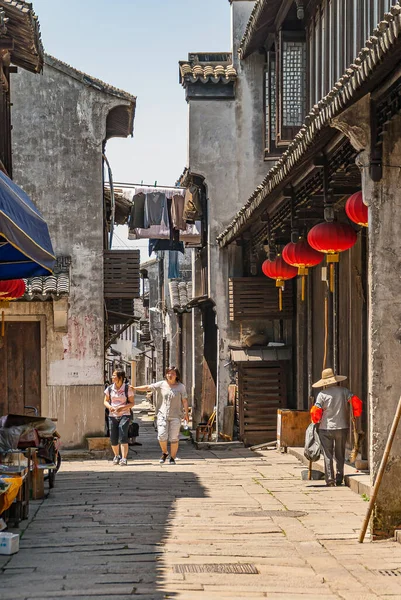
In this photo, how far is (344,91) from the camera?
9.90 meters

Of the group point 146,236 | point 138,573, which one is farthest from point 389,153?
point 146,236

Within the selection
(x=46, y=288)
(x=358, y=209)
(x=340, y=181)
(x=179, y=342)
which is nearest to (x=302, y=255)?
(x=340, y=181)

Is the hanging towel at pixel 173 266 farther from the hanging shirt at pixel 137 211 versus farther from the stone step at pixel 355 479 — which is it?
the stone step at pixel 355 479

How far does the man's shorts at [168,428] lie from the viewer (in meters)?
18.5

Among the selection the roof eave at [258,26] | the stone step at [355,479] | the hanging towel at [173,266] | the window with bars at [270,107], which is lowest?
the stone step at [355,479]

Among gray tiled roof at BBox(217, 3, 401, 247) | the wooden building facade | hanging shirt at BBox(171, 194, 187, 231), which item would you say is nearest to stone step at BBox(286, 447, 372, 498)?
the wooden building facade

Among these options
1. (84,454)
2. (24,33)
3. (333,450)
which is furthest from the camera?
(84,454)

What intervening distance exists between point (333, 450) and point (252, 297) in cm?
853

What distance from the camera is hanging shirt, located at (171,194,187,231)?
2894 centimetres

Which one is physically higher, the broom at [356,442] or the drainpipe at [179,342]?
the drainpipe at [179,342]

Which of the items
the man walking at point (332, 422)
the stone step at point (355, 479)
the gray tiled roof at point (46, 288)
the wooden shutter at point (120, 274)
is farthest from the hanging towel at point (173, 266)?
the man walking at point (332, 422)

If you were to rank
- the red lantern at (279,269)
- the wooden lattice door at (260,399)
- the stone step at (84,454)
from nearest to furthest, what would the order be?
1. the red lantern at (279,269)
2. the stone step at (84,454)
3. the wooden lattice door at (260,399)

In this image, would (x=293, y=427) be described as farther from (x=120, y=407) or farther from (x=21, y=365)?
(x=21, y=365)

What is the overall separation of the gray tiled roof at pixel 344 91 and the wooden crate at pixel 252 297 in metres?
7.27
